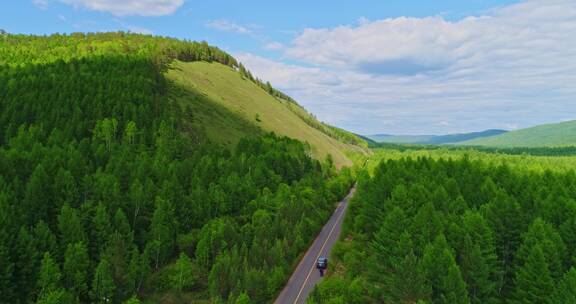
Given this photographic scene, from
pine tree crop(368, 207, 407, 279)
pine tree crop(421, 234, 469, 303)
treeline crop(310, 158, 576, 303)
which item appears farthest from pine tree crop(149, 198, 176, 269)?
pine tree crop(421, 234, 469, 303)

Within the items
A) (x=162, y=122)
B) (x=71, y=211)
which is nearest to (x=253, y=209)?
(x=71, y=211)

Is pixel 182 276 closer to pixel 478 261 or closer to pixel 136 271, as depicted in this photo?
pixel 136 271

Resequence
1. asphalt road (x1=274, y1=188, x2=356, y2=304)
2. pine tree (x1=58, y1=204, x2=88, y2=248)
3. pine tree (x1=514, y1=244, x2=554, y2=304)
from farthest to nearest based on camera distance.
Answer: pine tree (x1=58, y1=204, x2=88, y2=248) → asphalt road (x1=274, y1=188, x2=356, y2=304) → pine tree (x1=514, y1=244, x2=554, y2=304)

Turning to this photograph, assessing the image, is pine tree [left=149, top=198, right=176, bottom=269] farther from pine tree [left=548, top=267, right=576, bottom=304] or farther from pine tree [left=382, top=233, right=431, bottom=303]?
pine tree [left=548, top=267, right=576, bottom=304]

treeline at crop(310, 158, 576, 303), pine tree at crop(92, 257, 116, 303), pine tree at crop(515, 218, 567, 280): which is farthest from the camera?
pine tree at crop(92, 257, 116, 303)

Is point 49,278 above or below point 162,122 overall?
below

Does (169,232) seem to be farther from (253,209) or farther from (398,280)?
(398,280)
